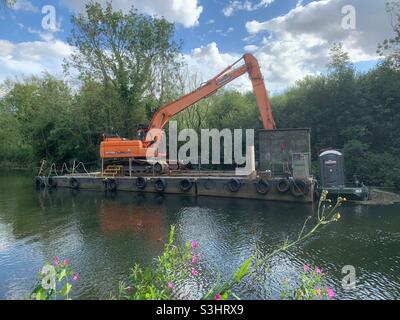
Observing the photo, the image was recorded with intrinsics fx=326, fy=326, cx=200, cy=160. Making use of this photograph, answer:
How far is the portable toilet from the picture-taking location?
14.5 meters

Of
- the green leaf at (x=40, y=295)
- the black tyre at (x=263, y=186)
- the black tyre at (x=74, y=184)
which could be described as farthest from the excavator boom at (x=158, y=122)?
the green leaf at (x=40, y=295)

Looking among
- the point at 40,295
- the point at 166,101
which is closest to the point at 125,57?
the point at 166,101

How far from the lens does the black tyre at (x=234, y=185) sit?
15430 mm

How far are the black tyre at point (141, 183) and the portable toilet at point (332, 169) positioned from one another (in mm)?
9358

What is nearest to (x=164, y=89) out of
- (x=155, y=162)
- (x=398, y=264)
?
(x=155, y=162)

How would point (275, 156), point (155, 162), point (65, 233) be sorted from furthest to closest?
point (155, 162) < point (275, 156) < point (65, 233)

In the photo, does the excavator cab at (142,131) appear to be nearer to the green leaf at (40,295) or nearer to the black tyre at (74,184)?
the black tyre at (74,184)

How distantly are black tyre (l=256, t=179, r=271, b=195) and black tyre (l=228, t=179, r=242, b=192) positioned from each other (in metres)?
0.95

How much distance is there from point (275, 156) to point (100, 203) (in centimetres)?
920

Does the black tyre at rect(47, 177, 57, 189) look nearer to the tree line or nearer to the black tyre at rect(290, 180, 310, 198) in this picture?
the tree line

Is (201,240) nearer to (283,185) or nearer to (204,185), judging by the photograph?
(283,185)
